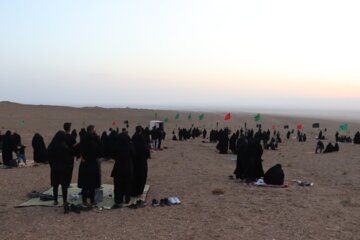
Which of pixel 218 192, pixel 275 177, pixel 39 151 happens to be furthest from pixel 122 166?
pixel 39 151

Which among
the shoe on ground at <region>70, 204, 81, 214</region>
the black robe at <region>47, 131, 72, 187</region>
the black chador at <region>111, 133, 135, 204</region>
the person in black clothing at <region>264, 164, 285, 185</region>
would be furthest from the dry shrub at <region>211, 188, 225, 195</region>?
the black robe at <region>47, 131, 72, 187</region>

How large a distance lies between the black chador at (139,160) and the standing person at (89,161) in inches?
48.2

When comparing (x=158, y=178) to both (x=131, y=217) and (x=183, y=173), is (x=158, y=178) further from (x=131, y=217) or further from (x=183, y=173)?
(x=131, y=217)

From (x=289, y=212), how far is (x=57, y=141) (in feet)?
18.5

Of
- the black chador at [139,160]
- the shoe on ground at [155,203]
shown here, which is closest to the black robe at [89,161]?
the black chador at [139,160]

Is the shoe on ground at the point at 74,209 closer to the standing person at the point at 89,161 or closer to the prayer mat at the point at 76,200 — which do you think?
the standing person at the point at 89,161

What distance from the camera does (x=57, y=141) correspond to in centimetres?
1007

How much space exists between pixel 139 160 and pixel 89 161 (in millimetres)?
1570

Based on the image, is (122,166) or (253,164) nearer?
(122,166)

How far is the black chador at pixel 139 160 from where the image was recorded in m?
11.2

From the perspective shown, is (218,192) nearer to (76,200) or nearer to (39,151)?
(76,200)

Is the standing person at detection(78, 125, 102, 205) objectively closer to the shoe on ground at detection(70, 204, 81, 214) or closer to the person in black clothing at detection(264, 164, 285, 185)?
the shoe on ground at detection(70, 204, 81, 214)

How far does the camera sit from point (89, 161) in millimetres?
10227

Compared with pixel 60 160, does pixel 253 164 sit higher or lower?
lower
